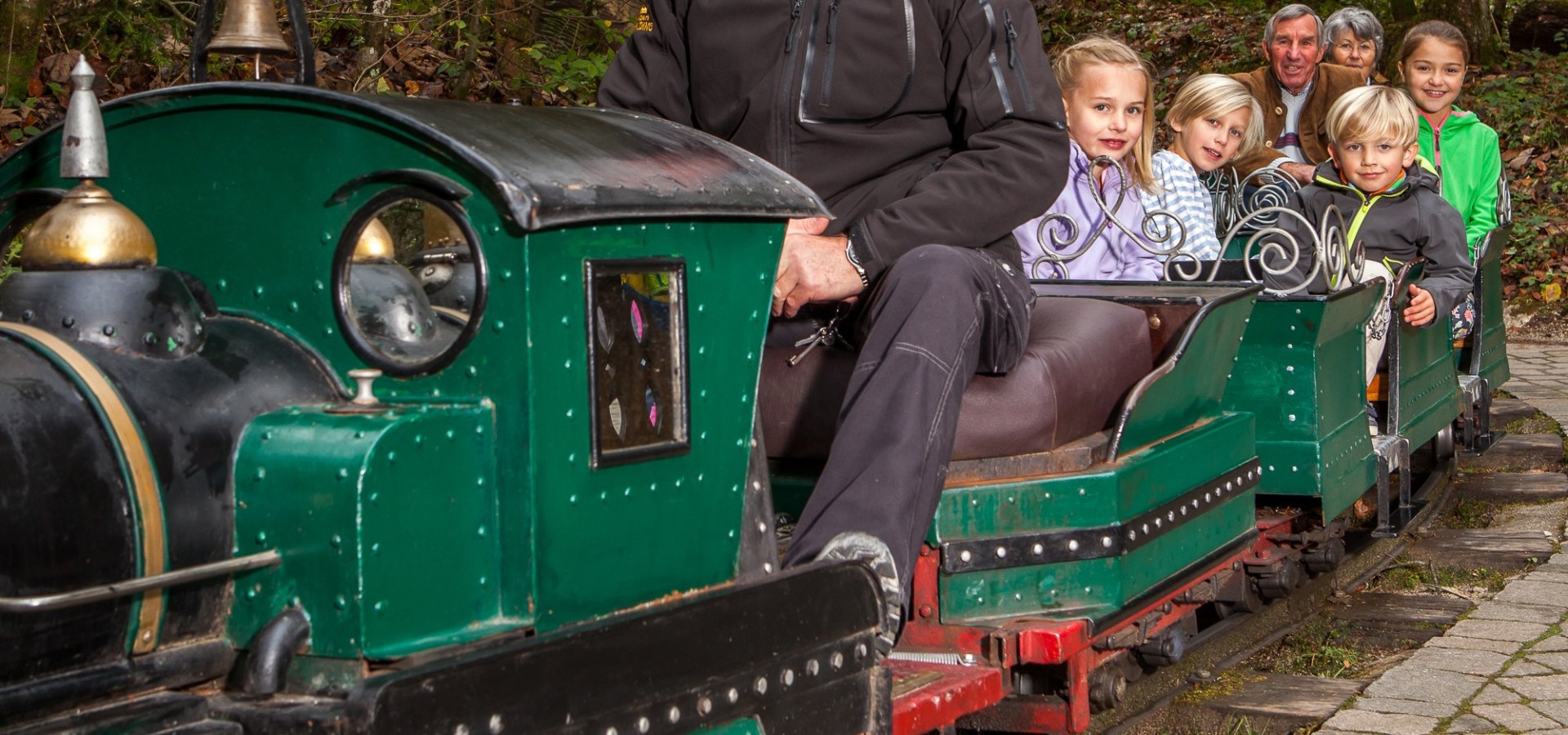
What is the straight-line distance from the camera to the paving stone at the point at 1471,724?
3.79 m

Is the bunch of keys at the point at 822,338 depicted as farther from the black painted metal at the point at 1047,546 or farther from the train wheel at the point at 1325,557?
the train wheel at the point at 1325,557

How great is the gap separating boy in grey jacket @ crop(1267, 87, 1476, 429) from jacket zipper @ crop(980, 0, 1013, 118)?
2.95 m

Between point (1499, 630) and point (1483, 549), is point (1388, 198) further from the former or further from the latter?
point (1499, 630)

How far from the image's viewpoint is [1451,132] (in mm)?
7750

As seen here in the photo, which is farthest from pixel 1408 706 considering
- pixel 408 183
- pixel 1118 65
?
pixel 408 183

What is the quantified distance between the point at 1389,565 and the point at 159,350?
4695mm

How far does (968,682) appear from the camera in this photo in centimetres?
307

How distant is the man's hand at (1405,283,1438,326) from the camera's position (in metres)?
5.78

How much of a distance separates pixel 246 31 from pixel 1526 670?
358 centimetres

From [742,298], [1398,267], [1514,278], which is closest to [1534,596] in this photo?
[1398,267]

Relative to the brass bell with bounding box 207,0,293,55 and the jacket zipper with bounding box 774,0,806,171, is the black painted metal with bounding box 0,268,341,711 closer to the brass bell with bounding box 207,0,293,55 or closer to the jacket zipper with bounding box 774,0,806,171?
the brass bell with bounding box 207,0,293,55

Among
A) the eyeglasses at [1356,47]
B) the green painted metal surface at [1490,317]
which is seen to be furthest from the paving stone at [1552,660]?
the eyeglasses at [1356,47]

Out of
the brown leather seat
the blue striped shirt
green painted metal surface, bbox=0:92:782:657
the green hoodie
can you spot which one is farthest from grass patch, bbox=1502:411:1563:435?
green painted metal surface, bbox=0:92:782:657

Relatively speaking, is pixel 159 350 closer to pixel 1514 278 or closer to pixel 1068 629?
pixel 1068 629
